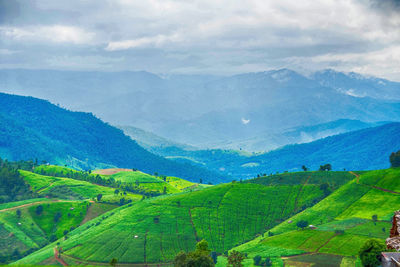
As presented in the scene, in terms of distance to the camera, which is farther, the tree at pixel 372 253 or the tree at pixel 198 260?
the tree at pixel 198 260

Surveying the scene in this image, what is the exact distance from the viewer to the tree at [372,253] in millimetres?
157750

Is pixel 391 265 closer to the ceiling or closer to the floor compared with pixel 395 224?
closer to the floor

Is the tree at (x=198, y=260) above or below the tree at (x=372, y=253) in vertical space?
above

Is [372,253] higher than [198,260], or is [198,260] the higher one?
[198,260]

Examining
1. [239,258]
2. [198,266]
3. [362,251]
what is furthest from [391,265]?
[239,258]

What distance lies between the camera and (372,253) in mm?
158000

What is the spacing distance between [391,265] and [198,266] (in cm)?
6553

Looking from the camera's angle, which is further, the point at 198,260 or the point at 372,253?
the point at 198,260

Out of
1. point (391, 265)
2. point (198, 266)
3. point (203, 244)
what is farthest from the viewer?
point (203, 244)

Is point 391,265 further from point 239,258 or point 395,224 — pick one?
point 239,258

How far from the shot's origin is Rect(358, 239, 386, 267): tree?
15775 cm

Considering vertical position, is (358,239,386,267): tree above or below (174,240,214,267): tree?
below

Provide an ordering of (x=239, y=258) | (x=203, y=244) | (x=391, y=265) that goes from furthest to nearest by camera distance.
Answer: (x=239, y=258) < (x=203, y=244) < (x=391, y=265)

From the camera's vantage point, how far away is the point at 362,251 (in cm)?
16225
